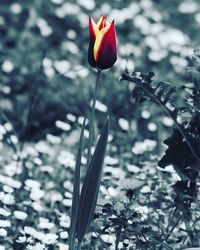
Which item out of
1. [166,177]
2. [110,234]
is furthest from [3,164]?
[110,234]

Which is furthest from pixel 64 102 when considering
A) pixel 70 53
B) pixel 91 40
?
pixel 91 40

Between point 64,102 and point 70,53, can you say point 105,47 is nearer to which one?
point 64,102

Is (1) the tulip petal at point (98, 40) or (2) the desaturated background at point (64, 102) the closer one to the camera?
(1) the tulip petal at point (98, 40)

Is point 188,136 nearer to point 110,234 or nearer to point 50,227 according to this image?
point 110,234

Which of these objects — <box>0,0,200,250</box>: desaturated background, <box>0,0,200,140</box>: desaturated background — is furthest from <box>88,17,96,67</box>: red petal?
<box>0,0,200,140</box>: desaturated background

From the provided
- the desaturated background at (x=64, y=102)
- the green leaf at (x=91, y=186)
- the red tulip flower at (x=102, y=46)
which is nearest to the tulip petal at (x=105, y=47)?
the red tulip flower at (x=102, y=46)

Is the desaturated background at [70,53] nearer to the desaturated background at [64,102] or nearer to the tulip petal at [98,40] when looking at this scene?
the desaturated background at [64,102]
